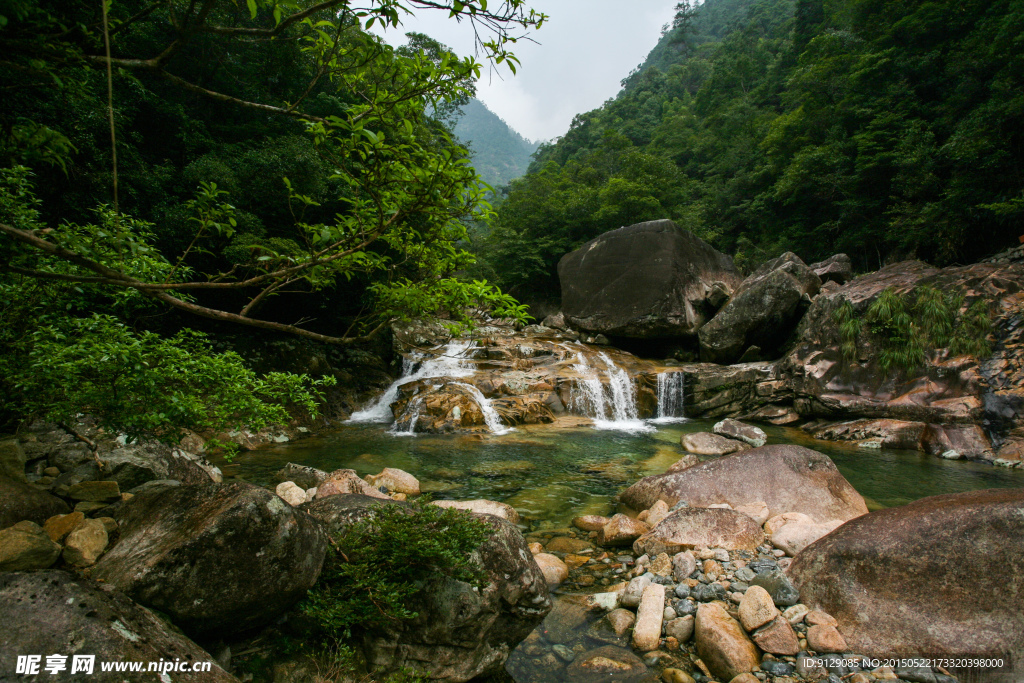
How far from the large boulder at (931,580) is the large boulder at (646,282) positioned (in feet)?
46.1

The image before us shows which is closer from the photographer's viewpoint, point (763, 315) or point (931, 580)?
point (931, 580)

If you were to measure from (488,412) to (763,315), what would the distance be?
9838mm

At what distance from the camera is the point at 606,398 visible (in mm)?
13586

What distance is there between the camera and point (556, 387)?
13.4 meters

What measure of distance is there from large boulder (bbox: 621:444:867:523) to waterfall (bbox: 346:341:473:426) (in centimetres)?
816

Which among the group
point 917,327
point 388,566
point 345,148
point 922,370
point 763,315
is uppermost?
point 763,315

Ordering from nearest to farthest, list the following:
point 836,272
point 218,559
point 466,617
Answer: point 218,559 → point 466,617 → point 836,272

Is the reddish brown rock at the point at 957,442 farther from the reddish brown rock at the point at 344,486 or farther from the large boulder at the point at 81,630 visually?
the large boulder at the point at 81,630

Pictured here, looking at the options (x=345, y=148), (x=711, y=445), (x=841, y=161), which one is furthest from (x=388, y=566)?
(x=841, y=161)

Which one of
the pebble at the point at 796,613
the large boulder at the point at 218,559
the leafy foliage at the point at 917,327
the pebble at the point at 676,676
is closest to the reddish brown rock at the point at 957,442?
the leafy foliage at the point at 917,327

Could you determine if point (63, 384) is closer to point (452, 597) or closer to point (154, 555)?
point (154, 555)

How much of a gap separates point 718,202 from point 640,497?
26124mm

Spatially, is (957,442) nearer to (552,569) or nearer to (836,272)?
(552,569)

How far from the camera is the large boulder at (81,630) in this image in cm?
171
